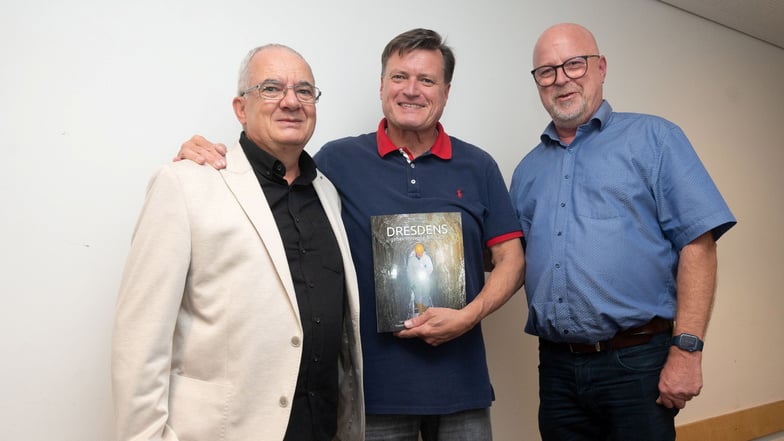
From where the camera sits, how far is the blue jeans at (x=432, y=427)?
1.77 meters

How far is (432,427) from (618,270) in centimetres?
72

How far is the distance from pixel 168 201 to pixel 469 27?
1.86 m

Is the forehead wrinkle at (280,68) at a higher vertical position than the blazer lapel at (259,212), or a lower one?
higher

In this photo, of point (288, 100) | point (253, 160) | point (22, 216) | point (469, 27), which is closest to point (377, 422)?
point (253, 160)

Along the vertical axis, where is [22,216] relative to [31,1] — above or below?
below

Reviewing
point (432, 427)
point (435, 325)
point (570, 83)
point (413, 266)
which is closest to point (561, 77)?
point (570, 83)

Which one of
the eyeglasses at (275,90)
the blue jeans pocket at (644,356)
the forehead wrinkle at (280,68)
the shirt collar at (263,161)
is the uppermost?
the forehead wrinkle at (280,68)

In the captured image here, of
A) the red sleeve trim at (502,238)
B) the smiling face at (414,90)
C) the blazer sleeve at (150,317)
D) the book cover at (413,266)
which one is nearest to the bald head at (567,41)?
the smiling face at (414,90)

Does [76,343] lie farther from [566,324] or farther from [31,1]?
[566,324]

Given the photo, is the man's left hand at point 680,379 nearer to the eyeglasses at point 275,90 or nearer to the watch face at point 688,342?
the watch face at point 688,342

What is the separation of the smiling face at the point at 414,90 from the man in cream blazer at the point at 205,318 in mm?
570

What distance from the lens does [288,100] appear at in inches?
62.1

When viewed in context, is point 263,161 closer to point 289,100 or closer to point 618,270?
point 289,100

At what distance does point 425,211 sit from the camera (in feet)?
5.99
